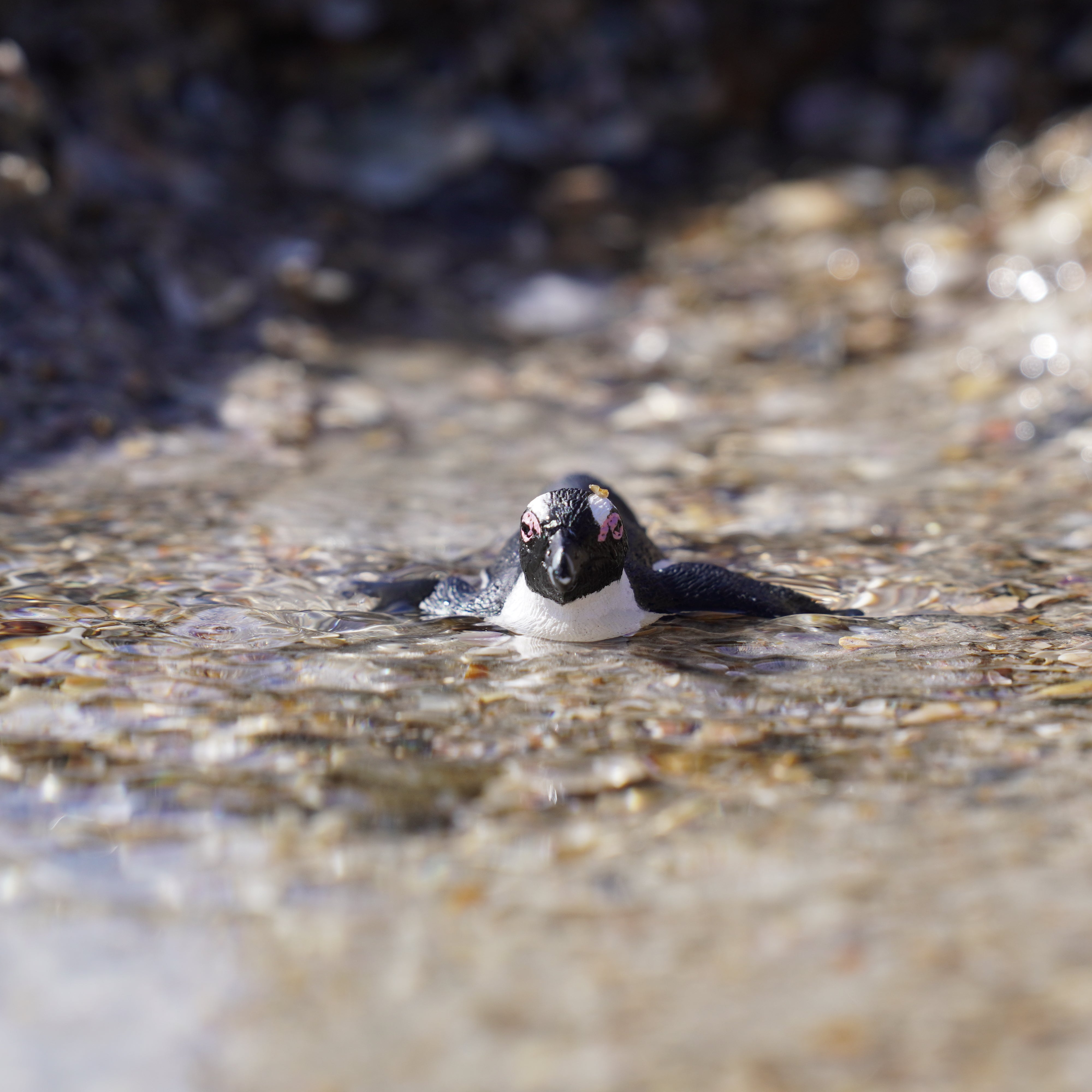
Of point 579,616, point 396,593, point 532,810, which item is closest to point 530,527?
point 579,616

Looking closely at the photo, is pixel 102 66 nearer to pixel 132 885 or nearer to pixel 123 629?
pixel 123 629

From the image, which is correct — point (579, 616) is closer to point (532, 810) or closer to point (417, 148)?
point (532, 810)

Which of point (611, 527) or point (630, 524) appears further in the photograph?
point (630, 524)

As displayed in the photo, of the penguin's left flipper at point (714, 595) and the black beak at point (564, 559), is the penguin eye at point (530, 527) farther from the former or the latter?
the penguin's left flipper at point (714, 595)

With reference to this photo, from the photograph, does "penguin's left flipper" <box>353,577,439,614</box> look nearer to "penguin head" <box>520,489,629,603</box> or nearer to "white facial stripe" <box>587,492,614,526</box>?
"penguin head" <box>520,489,629,603</box>

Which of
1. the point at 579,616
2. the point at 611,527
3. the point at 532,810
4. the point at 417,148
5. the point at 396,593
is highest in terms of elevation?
the point at 417,148

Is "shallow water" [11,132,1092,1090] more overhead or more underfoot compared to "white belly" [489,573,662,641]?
more underfoot

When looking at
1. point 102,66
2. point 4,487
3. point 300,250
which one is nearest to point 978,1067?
point 4,487

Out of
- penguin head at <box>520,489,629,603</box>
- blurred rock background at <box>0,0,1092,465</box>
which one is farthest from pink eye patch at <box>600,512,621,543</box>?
blurred rock background at <box>0,0,1092,465</box>
